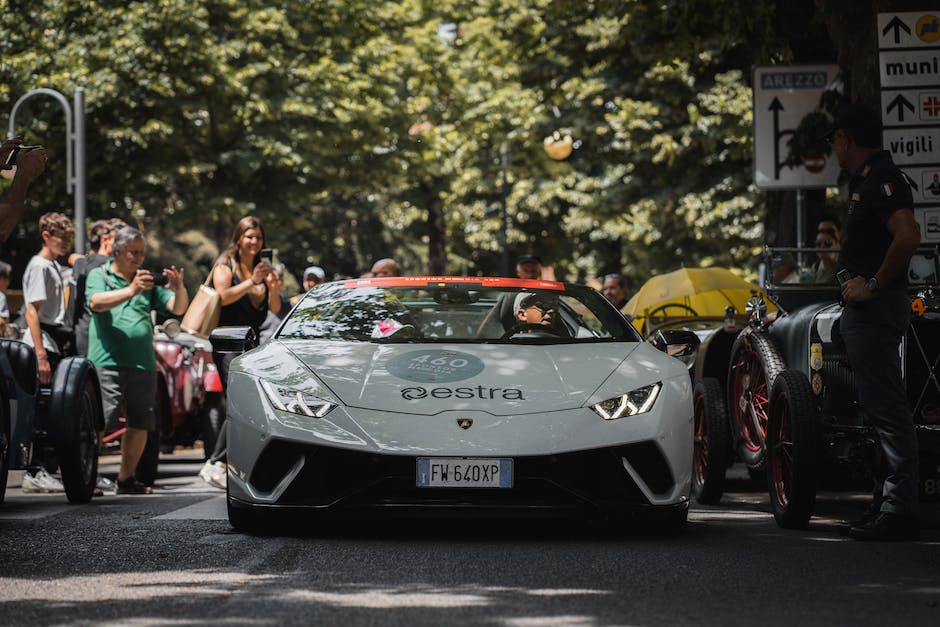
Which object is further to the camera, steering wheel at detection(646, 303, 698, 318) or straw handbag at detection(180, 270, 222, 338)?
steering wheel at detection(646, 303, 698, 318)

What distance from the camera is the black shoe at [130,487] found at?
1120 centimetres

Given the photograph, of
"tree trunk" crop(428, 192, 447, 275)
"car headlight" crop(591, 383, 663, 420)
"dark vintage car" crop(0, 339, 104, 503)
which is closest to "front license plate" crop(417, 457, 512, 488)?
"car headlight" crop(591, 383, 663, 420)

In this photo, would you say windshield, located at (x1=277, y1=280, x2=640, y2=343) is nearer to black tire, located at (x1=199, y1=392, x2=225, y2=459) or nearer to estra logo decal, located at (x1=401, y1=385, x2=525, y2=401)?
estra logo decal, located at (x1=401, y1=385, x2=525, y2=401)

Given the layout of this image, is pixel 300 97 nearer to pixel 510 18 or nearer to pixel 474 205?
pixel 510 18

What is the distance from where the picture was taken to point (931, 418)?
27.3 feet

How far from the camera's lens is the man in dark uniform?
768 cm

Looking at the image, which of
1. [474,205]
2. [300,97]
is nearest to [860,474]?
[300,97]

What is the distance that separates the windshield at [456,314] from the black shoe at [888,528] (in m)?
1.58

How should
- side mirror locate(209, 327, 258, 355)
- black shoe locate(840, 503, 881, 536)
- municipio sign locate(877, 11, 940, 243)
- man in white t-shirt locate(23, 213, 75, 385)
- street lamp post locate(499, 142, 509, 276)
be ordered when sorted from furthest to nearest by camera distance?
street lamp post locate(499, 142, 509, 276), man in white t-shirt locate(23, 213, 75, 385), municipio sign locate(877, 11, 940, 243), side mirror locate(209, 327, 258, 355), black shoe locate(840, 503, 881, 536)

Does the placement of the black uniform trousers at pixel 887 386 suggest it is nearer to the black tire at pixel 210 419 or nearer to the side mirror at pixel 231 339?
the side mirror at pixel 231 339

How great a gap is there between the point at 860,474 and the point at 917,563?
5.10 ft

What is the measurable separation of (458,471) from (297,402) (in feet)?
2.82

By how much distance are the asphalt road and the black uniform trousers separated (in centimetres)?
29

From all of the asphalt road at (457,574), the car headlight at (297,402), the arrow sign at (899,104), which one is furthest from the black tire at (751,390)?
the car headlight at (297,402)
